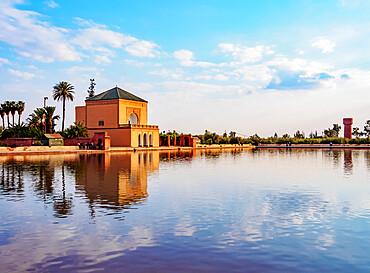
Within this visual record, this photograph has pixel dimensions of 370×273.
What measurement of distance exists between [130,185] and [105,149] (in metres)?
34.2

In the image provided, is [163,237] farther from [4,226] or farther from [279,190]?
[279,190]

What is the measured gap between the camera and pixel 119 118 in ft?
190

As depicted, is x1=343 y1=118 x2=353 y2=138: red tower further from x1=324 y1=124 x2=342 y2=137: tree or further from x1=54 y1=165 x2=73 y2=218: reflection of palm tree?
x1=54 y1=165 x2=73 y2=218: reflection of palm tree

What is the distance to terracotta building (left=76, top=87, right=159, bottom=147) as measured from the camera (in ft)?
187

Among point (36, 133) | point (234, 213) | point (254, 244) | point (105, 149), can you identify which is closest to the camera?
point (254, 244)

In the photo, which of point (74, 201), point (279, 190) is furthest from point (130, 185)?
point (279, 190)

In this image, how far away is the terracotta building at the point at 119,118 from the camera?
2238 inches

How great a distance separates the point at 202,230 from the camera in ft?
22.7

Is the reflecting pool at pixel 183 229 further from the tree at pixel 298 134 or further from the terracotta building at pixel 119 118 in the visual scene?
the tree at pixel 298 134

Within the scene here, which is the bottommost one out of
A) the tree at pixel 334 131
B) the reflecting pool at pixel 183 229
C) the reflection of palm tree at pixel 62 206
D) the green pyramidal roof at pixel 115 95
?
the reflecting pool at pixel 183 229

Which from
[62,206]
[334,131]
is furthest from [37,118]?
[334,131]

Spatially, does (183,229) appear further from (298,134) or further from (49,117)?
(298,134)

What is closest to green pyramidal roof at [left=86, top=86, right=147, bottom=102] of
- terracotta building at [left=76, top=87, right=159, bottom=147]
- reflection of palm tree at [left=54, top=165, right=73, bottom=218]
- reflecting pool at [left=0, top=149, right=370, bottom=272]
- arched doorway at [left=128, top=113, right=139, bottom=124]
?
terracotta building at [left=76, top=87, right=159, bottom=147]

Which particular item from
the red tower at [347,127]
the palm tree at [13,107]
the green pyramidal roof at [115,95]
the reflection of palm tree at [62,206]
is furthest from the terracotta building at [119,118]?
the reflection of palm tree at [62,206]
